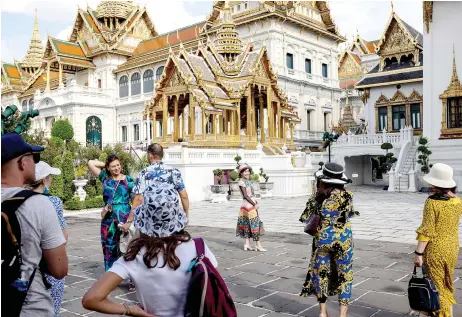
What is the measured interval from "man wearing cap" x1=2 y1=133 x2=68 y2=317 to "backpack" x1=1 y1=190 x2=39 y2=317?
1.2 inches

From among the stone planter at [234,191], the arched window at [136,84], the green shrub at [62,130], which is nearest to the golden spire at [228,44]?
the stone planter at [234,191]

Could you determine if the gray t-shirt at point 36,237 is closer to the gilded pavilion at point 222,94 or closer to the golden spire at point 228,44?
the gilded pavilion at point 222,94

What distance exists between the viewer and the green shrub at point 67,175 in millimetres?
17000

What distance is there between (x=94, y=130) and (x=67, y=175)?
28051 millimetres

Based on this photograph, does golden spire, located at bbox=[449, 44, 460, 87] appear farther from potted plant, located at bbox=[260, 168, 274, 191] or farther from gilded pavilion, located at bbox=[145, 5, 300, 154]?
potted plant, located at bbox=[260, 168, 274, 191]

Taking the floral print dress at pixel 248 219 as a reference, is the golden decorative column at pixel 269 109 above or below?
above

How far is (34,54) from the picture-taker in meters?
62.0

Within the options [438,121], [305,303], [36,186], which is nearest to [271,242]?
[305,303]

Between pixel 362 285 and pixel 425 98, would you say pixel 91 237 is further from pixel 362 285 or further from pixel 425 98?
pixel 425 98

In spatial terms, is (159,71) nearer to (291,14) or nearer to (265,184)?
(291,14)

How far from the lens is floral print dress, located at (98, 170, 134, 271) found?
5.38 m

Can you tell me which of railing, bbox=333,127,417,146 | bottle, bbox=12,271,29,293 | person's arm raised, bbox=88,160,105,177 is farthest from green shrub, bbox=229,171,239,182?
bottle, bbox=12,271,29,293

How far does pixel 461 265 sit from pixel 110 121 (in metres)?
41.7

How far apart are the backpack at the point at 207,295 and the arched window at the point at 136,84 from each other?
143ft
